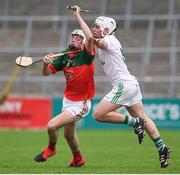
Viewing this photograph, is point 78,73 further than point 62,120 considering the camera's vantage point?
Yes

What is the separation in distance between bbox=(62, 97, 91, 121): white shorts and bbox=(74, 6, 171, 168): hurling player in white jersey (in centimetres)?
29

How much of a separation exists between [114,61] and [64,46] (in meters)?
19.1

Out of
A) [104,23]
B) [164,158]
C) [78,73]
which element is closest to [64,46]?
[78,73]

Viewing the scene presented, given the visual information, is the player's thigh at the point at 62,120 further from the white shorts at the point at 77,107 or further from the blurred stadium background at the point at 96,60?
the blurred stadium background at the point at 96,60

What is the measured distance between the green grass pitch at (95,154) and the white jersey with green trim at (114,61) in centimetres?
143

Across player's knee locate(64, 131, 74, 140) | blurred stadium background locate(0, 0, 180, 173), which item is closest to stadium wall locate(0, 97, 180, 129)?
blurred stadium background locate(0, 0, 180, 173)

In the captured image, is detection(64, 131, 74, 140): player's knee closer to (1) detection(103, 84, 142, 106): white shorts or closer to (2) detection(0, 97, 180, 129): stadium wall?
(1) detection(103, 84, 142, 106): white shorts

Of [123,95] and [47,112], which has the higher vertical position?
[123,95]

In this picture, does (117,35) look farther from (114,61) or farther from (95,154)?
(114,61)

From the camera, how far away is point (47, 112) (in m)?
29.9

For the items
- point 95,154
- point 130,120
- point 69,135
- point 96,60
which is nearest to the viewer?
point 130,120

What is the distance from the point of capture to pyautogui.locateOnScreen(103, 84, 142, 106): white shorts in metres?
13.6

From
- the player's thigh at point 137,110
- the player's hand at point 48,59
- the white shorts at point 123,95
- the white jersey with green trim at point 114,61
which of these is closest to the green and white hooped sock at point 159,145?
the player's thigh at point 137,110

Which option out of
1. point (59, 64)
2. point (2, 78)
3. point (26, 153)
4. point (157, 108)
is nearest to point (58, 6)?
point (2, 78)
